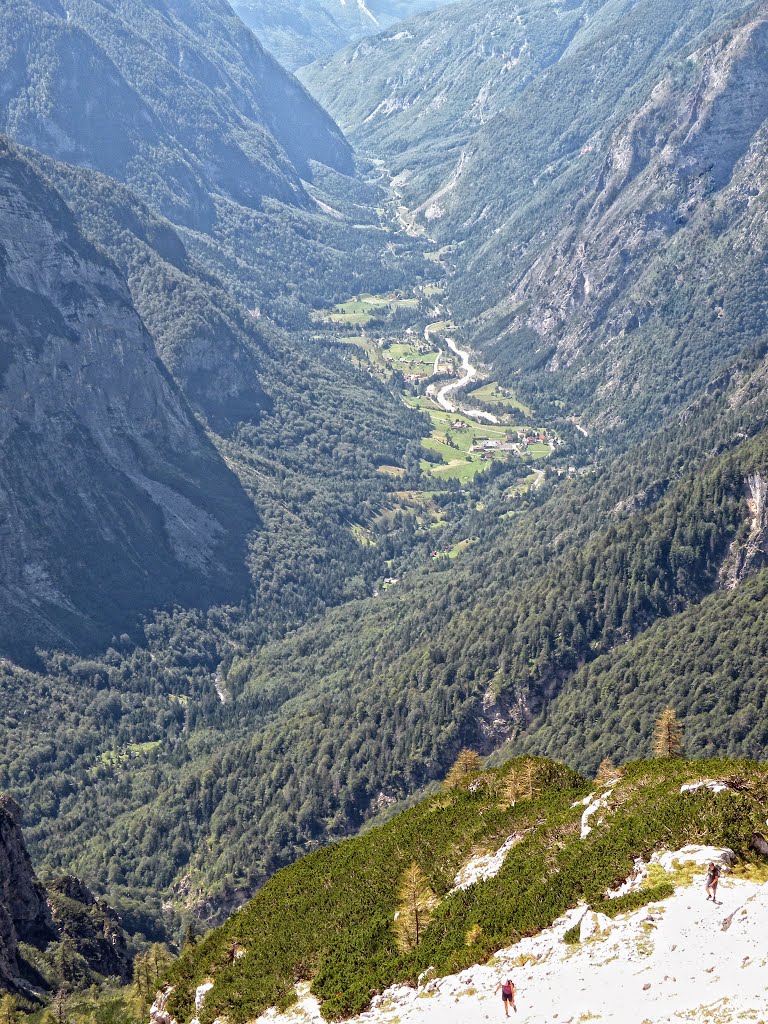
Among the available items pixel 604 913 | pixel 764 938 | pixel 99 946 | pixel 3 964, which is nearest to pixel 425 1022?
pixel 604 913

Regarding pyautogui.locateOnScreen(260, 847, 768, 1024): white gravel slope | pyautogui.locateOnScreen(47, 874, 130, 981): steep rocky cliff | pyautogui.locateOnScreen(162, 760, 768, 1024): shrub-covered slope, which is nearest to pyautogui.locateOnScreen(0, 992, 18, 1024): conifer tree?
pyautogui.locateOnScreen(162, 760, 768, 1024): shrub-covered slope

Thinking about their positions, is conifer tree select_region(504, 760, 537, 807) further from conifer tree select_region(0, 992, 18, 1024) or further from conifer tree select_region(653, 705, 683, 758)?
conifer tree select_region(0, 992, 18, 1024)

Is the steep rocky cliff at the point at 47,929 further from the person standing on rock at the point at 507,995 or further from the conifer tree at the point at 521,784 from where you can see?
the person standing on rock at the point at 507,995

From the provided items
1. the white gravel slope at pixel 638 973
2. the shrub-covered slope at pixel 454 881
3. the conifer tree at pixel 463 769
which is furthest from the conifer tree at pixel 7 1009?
the white gravel slope at pixel 638 973

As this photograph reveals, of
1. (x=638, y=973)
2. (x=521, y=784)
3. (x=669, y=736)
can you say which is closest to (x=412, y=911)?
(x=638, y=973)

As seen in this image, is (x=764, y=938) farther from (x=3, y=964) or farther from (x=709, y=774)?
(x=3, y=964)

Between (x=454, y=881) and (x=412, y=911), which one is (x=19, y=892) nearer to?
(x=454, y=881)
